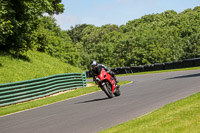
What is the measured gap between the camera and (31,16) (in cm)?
2709

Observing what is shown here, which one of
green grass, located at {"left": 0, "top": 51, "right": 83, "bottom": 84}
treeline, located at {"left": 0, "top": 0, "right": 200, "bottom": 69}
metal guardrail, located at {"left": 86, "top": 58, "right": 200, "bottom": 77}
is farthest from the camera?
metal guardrail, located at {"left": 86, "top": 58, "right": 200, "bottom": 77}

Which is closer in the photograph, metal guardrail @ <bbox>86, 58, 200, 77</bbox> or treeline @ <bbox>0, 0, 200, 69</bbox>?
treeline @ <bbox>0, 0, 200, 69</bbox>

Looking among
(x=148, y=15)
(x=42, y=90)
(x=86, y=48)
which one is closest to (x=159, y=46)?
(x=86, y=48)

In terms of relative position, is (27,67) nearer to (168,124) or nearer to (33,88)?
(33,88)

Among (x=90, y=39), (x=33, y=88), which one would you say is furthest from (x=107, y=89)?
(x=90, y=39)

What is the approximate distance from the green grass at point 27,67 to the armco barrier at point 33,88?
4217 mm

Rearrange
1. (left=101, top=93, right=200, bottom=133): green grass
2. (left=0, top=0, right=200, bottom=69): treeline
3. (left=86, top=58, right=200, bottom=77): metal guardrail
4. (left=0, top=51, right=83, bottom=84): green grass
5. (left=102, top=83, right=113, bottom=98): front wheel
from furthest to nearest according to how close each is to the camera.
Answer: (left=86, top=58, right=200, bottom=77): metal guardrail
(left=0, top=0, right=200, bottom=69): treeline
(left=0, top=51, right=83, bottom=84): green grass
(left=102, top=83, right=113, bottom=98): front wheel
(left=101, top=93, right=200, bottom=133): green grass

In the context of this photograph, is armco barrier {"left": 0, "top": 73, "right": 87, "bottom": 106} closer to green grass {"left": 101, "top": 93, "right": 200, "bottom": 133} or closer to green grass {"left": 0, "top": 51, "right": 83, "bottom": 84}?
green grass {"left": 0, "top": 51, "right": 83, "bottom": 84}

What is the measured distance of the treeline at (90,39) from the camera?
26.8 m

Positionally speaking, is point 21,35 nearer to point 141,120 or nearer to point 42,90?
point 42,90

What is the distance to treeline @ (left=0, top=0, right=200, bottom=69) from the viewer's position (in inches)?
1056

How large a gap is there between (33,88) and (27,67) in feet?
30.8

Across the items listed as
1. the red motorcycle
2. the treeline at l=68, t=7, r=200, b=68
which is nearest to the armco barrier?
the red motorcycle

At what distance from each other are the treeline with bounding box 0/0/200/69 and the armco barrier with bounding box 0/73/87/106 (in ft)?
15.2
